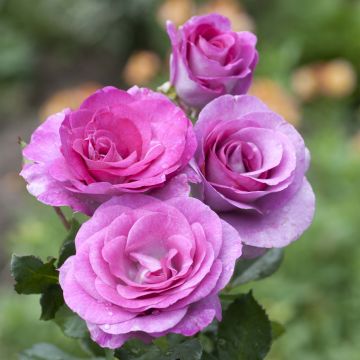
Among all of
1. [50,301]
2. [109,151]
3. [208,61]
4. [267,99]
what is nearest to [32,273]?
[50,301]

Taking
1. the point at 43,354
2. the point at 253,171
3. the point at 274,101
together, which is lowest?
the point at 274,101

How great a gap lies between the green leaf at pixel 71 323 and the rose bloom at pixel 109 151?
0.16 metres

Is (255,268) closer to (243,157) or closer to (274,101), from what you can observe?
(243,157)

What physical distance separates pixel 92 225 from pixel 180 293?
0.10m

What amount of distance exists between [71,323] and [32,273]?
0.36 feet

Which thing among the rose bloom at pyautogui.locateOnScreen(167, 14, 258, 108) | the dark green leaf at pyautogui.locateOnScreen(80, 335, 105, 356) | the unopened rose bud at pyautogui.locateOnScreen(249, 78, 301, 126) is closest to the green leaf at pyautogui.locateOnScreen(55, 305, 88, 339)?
the dark green leaf at pyautogui.locateOnScreen(80, 335, 105, 356)

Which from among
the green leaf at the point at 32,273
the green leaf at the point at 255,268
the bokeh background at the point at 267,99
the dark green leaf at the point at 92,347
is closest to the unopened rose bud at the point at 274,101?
the bokeh background at the point at 267,99

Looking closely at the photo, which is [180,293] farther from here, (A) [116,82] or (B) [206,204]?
(A) [116,82]

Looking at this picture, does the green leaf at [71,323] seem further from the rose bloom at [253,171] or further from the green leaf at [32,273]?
the rose bloom at [253,171]

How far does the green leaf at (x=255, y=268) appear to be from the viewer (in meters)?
0.83

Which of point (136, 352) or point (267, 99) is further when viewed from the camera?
point (267, 99)

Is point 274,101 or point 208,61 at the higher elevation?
point 208,61

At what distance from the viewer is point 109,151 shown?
62 centimetres

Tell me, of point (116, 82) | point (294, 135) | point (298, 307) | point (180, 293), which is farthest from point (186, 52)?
point (116, 82)
